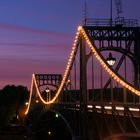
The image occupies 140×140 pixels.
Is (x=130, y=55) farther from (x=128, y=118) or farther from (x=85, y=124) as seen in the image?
(x=128, y=118)

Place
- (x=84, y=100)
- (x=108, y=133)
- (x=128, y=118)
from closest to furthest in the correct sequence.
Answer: (x=128, y=118) < (x=108, y=133) < (x=84, y=100)

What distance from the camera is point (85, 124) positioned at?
5512cm

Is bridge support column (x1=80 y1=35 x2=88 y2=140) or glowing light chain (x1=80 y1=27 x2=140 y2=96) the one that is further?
bridge support column (x1=80 y1=35 x2=88 y2=140)

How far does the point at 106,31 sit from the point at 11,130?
105 meters

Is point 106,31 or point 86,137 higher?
point 106,31

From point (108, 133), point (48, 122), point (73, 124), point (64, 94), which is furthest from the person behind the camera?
point (48, 122)

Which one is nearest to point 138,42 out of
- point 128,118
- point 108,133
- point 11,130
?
point 108,133

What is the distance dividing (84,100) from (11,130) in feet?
346

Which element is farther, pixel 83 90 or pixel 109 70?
pixel 83 90

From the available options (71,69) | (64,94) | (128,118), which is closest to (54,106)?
(64,94)

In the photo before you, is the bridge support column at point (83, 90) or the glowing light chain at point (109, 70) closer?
the glowing light chain at point (109, 70)

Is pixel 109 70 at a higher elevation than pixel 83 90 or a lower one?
higher

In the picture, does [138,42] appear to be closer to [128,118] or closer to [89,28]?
[89,28]

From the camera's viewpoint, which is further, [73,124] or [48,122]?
[48,122]
